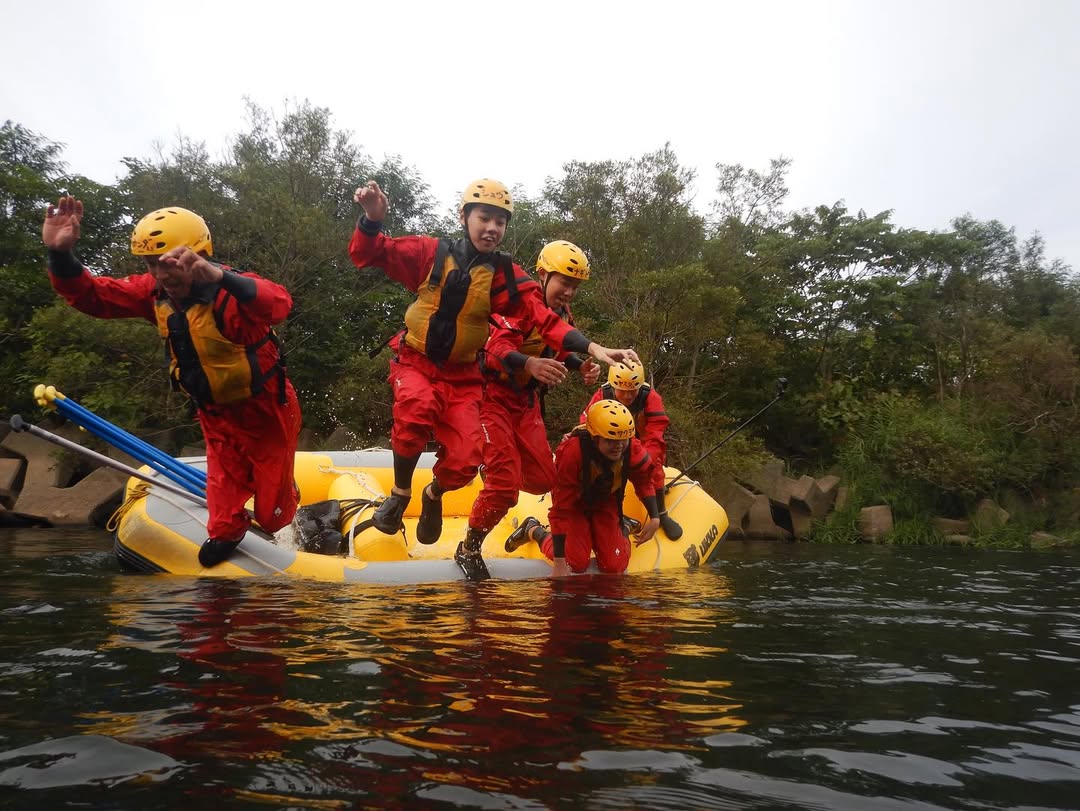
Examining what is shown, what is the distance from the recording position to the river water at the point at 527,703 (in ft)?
5.71

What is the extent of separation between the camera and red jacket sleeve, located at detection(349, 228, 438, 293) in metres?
4.77

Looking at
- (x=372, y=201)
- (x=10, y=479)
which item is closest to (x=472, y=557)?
(x=372, y=201)

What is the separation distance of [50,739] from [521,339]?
14.1ft

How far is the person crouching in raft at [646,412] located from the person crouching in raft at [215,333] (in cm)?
266

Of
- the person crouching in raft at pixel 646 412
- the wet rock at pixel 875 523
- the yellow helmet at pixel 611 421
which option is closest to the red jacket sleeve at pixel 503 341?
the yellow helmet at pixel 611 421

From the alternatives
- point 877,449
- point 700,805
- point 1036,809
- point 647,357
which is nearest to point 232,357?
point 700,805

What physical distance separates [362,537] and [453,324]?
2.26 metres

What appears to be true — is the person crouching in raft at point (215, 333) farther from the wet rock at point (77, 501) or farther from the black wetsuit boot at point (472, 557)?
the wet rock at point (77, 501)

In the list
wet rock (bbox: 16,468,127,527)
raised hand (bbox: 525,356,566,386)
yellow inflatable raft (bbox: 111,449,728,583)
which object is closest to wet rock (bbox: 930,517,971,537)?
yellow inflatable raft (bbox: 111,449,728,583)

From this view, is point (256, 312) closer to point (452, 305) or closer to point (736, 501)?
point (452, 305)

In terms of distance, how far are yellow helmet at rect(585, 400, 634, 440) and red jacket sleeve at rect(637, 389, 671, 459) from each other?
970 millimetres

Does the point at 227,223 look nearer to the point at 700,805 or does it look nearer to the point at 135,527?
the point at 135,527

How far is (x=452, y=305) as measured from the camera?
5020 mm

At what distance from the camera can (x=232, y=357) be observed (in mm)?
4586
